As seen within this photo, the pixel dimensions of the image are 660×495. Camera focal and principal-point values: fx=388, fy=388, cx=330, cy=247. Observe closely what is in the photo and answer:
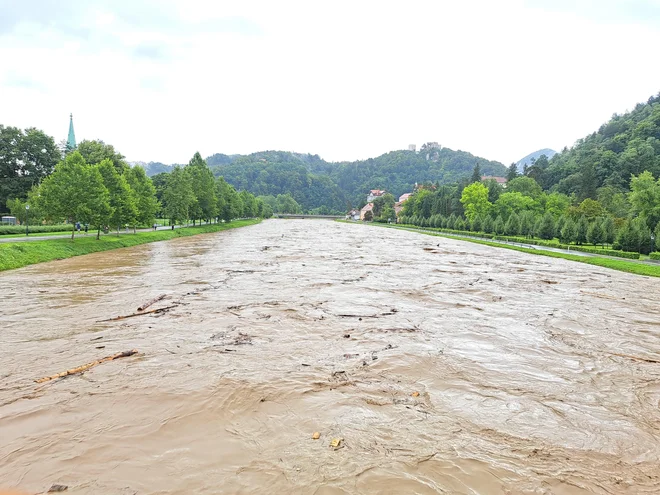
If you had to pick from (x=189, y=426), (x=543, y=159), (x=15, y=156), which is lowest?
(x=189, y=426)

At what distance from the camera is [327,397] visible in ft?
22.9

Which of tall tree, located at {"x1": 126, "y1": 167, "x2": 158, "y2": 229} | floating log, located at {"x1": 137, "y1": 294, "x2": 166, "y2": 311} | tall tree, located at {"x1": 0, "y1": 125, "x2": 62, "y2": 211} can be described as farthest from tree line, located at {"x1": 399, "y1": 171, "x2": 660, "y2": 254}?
tall tree, located at {"x1": 0, "y1": 125, "x2": 62, "y2": 211}

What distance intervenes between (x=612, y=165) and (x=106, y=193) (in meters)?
105

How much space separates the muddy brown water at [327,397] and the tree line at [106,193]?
19.4 metres

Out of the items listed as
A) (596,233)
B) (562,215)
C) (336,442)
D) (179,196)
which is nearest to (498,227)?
(562,215)

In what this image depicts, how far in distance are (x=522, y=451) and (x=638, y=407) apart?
3321 millimetres

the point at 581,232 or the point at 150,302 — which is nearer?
the point at 150,302

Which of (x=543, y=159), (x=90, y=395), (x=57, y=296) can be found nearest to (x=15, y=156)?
(x=57, y=296)

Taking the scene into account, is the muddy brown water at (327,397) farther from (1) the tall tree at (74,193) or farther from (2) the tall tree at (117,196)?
(2) the tall tree at (117,196)

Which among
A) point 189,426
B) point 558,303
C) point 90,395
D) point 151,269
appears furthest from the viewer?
point 151,269

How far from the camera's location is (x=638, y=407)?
7.10 metres

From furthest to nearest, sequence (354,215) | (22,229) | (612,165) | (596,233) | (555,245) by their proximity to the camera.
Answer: (354,215), (612,165), (555,245), (596,233), (22,229)

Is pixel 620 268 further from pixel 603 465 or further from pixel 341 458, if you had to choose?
pixel 341 458

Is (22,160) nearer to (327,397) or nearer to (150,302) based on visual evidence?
(150,302)
